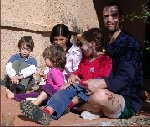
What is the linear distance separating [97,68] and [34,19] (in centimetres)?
297

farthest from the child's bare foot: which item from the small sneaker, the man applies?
the small sneaker

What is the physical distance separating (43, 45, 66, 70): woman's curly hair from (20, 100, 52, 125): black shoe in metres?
0.98

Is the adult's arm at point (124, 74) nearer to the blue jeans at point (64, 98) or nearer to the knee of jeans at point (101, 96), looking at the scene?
the knee of jeans at point (101, 96)

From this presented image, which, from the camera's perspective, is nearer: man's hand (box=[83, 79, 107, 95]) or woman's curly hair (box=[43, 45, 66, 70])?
man's hand (box=[83, 79, 107, 95])

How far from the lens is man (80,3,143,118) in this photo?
428cm

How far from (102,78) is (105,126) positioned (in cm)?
53

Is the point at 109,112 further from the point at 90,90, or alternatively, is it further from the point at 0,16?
the point at 0,16

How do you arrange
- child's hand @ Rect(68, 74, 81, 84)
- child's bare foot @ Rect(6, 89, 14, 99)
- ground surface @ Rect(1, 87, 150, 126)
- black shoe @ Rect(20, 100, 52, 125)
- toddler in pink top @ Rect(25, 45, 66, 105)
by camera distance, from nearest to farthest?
black shoe @ Rect(20, 100, 52, 125) < ground surface @ Rect(1, 87, 150, 126) < child's hand @ Rect(68, 74, 81, 84) < toddler in pink top @ Rect(25, 45, 66, 105) < child's bare foot @ Rect(6, 89, 14, 99)

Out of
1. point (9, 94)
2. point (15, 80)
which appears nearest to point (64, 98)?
point (9, 94)

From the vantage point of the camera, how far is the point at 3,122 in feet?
14.8

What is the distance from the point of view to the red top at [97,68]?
453 centimetres

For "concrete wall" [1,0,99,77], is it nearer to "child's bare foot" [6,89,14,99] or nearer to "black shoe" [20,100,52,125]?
"child's bare foot" [6,89,14,99]

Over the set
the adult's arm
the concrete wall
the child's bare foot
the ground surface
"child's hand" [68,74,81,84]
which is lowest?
the ground surface

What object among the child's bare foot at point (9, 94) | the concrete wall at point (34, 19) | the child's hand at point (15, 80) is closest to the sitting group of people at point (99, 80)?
the child's bare foot at point (9, 94)
